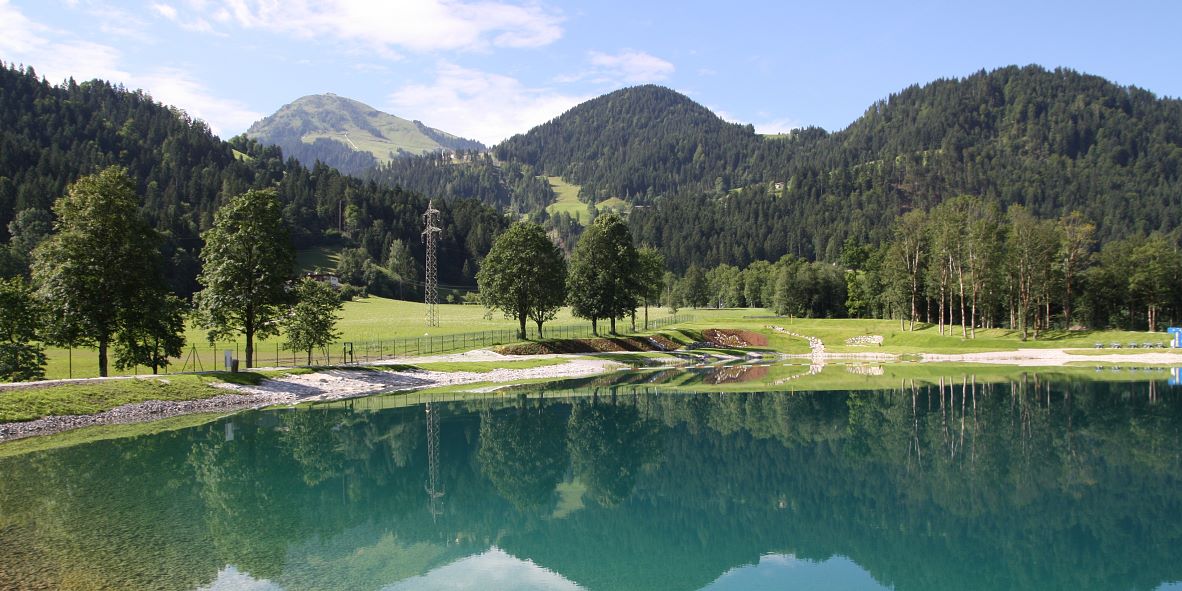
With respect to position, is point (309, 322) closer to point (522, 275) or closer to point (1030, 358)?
point (522, 275)

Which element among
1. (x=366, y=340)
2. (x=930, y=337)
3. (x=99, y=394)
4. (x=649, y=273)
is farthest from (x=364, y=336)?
(x=930, y=337)

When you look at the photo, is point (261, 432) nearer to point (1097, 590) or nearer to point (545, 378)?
point (545, 378)

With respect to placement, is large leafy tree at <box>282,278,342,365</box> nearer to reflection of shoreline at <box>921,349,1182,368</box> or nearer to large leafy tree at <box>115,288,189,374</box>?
large leafy tree at <box>115,288,189,374</box>

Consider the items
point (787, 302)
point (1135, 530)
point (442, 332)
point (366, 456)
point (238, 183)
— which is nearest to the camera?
point (1135, 530)

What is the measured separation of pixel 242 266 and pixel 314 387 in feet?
29.9

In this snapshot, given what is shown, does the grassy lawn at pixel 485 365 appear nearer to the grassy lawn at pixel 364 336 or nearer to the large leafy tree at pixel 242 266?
the grassy lawn at pixel 364 336

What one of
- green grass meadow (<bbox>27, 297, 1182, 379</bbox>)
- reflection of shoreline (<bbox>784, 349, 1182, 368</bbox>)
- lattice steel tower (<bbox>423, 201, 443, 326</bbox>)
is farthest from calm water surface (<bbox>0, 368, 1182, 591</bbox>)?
lattice steel tower (<bbox>423, 201, 443, 326</bbox>)

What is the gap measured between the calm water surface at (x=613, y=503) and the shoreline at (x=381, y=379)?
14.4 feet

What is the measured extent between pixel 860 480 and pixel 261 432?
1036 inches

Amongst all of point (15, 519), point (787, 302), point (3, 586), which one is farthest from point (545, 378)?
point (787, 302)

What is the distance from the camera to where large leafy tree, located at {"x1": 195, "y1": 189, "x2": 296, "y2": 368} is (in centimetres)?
4566

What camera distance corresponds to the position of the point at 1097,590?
14438 millimetres

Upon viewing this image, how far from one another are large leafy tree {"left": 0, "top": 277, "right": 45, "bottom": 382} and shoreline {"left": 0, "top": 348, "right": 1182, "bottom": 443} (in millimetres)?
6161

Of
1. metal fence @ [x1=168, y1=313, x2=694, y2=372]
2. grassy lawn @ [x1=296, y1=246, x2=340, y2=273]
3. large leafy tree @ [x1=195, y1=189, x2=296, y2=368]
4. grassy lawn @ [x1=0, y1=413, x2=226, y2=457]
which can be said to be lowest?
grassy lawn @ [x1=0, y1=413, x2=226, y2=457]
